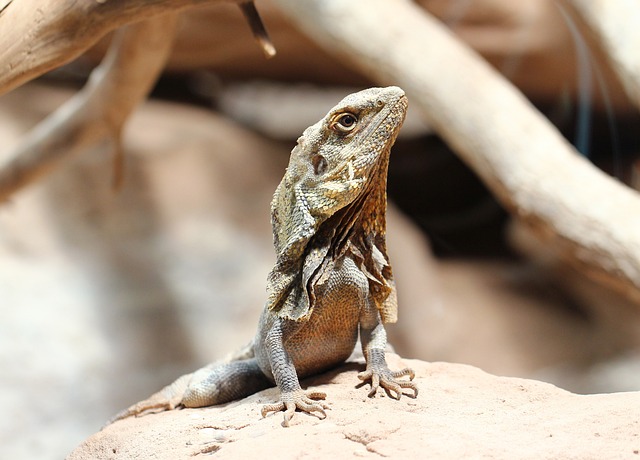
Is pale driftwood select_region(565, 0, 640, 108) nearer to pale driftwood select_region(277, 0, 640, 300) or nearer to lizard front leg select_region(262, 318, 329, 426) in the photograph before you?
pale driftwood select_region(277, 0, 640, 300)

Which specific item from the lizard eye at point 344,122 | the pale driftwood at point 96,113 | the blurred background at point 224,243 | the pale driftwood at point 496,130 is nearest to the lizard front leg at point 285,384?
the lizard eye at point 344,122

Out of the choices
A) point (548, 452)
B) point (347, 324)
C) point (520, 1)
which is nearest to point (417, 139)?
point (520, 1)

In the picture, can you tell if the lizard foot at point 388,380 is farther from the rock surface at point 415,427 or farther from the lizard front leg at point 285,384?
the lizard front leg at point 285,384

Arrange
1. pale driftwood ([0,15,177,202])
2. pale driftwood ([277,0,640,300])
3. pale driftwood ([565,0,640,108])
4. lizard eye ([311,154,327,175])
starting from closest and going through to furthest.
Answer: lizard eye ([311,154,327,175]), pale driftwood ([277,0,640,300]), pale driftwood ([565,0,640,108]), pale driftwood ([0,15,177,202])

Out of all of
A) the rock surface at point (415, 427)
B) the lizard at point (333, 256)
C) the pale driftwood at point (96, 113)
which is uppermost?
the pale driftwood at point (96, 113)

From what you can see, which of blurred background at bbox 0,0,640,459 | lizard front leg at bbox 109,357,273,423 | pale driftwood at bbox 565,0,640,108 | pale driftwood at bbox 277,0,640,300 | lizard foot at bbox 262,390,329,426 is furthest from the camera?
blurred background at bbox 0,0,640,459

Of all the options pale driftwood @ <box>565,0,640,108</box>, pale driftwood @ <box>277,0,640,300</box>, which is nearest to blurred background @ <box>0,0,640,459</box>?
pale driftwood @ <box>565,0,640,108</box>

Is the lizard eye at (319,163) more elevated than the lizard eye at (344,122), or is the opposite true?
the lizard eye at (344,122)
